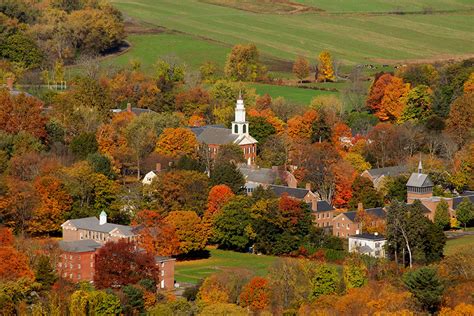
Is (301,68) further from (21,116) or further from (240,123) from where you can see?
(21,116)

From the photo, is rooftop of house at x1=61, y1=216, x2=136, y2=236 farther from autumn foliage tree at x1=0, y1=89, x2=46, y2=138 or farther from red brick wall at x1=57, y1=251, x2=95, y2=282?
autumn foliage tree at x1=0, y1=89, x2=46, y2=138

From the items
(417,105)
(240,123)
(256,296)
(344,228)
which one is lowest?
(344,228)

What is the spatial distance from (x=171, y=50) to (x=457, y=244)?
6648 cm

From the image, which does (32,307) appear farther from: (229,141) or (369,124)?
(369,124)

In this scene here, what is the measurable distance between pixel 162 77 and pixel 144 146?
2660 cm

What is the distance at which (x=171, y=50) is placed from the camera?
17162 centimetres

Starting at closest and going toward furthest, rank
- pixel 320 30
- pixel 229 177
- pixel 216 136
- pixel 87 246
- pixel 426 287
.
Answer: pixel 426 287 → pixel 87 246 → pixel 229 177 → pixel 216 136 → pixel 320 30

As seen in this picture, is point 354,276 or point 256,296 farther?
point 354,276

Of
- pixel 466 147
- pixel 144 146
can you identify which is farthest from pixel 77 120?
pixel 466 147

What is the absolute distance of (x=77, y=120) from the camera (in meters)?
134

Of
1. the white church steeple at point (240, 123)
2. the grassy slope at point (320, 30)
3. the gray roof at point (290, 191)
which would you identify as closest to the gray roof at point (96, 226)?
the gray roof at point (290, 191)

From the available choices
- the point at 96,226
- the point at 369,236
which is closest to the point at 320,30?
the point at 369,236

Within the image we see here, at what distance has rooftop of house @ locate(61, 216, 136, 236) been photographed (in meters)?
107

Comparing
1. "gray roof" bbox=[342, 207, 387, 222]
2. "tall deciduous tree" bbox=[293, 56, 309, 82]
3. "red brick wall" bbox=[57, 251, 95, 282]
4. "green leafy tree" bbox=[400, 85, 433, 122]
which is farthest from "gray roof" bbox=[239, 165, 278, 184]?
"tall deciduous tree" bbox=[293, 56, 309, 82]
